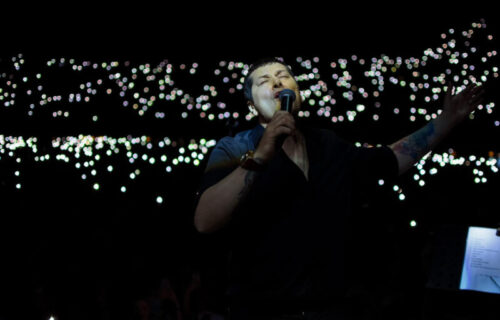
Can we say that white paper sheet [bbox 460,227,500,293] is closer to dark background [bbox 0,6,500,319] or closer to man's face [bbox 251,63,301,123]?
man's face [bbox 251,63,301,123]

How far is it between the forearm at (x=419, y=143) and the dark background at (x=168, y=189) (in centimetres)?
279

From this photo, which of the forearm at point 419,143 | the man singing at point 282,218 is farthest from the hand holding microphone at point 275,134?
the forearm at point 419,143

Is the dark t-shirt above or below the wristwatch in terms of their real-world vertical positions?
below

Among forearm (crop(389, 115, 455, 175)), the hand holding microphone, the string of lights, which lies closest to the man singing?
the hand holding microphone

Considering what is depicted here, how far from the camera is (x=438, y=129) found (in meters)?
1.75

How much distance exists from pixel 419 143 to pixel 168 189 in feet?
15.1

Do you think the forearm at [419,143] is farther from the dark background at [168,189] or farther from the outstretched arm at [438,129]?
the dark background at [168,189]

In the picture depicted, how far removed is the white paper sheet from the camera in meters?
1.87

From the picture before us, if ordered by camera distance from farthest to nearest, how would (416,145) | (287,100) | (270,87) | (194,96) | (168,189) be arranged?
(168,189), (194,96), (416,145), (270,87), (287,100)

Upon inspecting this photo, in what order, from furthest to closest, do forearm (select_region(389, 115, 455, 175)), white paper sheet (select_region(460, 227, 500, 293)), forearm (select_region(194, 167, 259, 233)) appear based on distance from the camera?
1. white paper sheet (select_region(460, 227, 500, 293))
2. forearm (select_region(389, 115, 455, 175))
3. forearm (select_region(194, 167, 259, 233))

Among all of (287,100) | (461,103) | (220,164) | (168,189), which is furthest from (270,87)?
(168,189)

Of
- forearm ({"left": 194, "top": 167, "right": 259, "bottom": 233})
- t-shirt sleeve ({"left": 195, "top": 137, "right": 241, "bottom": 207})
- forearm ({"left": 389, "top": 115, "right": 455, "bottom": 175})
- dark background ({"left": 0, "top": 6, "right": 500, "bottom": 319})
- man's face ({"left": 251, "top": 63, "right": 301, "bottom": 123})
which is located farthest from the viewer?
dark background ({"left": 0, "top": 6, "right": 500, "bottom": 319})

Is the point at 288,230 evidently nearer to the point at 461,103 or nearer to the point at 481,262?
the point at 461,103

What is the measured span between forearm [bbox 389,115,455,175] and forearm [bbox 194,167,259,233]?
0.74 metres
